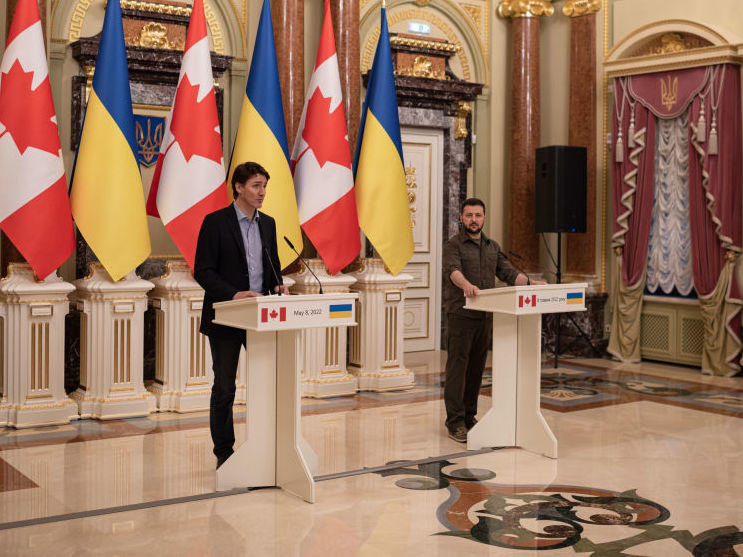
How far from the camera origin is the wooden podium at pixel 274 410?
411cm

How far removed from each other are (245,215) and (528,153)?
511 cm

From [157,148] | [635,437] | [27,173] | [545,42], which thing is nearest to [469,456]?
[635,437]

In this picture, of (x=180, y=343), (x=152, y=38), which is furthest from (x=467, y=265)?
(x=152, y=38)

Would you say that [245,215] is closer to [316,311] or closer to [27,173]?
[316,311]

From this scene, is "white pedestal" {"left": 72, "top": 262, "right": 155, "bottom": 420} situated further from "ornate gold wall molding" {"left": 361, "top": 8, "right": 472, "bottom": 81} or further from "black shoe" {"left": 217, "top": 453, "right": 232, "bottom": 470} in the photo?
"ornate gold wall molding" {"left": 361, "top": 8, "right": 472, "bottom": 81}

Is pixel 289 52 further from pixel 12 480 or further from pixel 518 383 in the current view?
pixel 12 480

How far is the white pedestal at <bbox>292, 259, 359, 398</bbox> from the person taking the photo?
684 centimetres

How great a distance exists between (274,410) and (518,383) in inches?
58.1

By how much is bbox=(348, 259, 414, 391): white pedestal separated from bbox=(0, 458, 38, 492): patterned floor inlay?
3.00 meters

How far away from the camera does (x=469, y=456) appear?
5.00 metres

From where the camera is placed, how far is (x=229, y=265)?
14.3 feet

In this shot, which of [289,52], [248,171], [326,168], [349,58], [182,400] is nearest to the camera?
[248,171]

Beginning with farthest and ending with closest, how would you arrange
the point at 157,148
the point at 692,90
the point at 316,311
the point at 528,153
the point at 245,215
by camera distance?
1. the point at 528,153
2. the point at 692,90
3. the point at 157,148
4. the point at 245,215
5. the point at 316,311

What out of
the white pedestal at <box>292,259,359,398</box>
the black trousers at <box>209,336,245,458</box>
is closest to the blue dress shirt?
the black trousers at <box>209,336,245,458</box>
